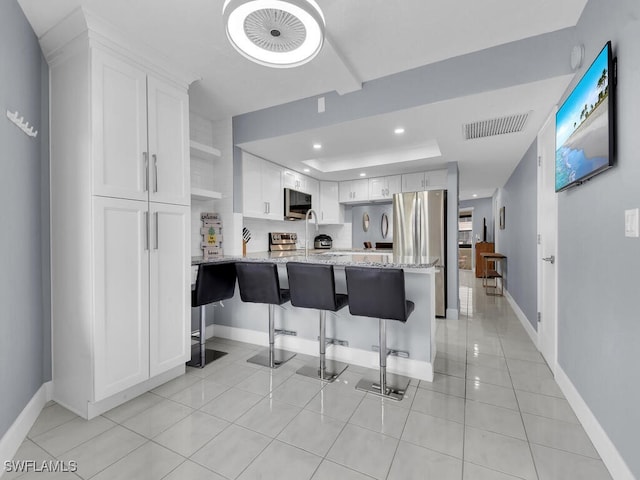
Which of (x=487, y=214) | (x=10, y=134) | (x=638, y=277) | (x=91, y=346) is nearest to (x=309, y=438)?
(x=91, y=346)

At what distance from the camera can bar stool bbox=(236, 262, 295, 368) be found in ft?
8.45

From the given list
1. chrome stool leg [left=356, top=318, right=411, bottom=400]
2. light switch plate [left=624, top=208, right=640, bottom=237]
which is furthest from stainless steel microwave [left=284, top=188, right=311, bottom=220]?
light switch plate [left=624, top=208, right=640, bottom=237]

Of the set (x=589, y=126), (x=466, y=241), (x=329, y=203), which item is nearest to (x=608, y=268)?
(x=589, y=126)

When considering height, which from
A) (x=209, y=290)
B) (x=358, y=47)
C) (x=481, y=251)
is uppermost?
(x=358, y=47)

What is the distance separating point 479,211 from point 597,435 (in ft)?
27.8

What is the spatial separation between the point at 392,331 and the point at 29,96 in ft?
9.98

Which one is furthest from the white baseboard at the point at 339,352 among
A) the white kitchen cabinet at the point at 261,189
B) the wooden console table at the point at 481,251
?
the wooden console table at the point at 481,251

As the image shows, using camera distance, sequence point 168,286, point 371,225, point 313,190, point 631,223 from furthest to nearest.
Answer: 1. point 371,225
2. point 313,190
3. point 168,286
4. point 631,223

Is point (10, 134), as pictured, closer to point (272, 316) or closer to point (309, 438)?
point (272, 316)

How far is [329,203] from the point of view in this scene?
547 cm

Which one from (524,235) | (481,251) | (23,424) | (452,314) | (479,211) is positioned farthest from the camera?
(479,211)

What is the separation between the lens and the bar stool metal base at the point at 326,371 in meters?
2.44

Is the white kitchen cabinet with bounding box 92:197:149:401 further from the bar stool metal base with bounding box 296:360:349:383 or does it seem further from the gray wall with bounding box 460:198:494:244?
the gray wall with bounding box 460:198:494:244

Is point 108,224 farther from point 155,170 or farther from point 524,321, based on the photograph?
point 524,321
